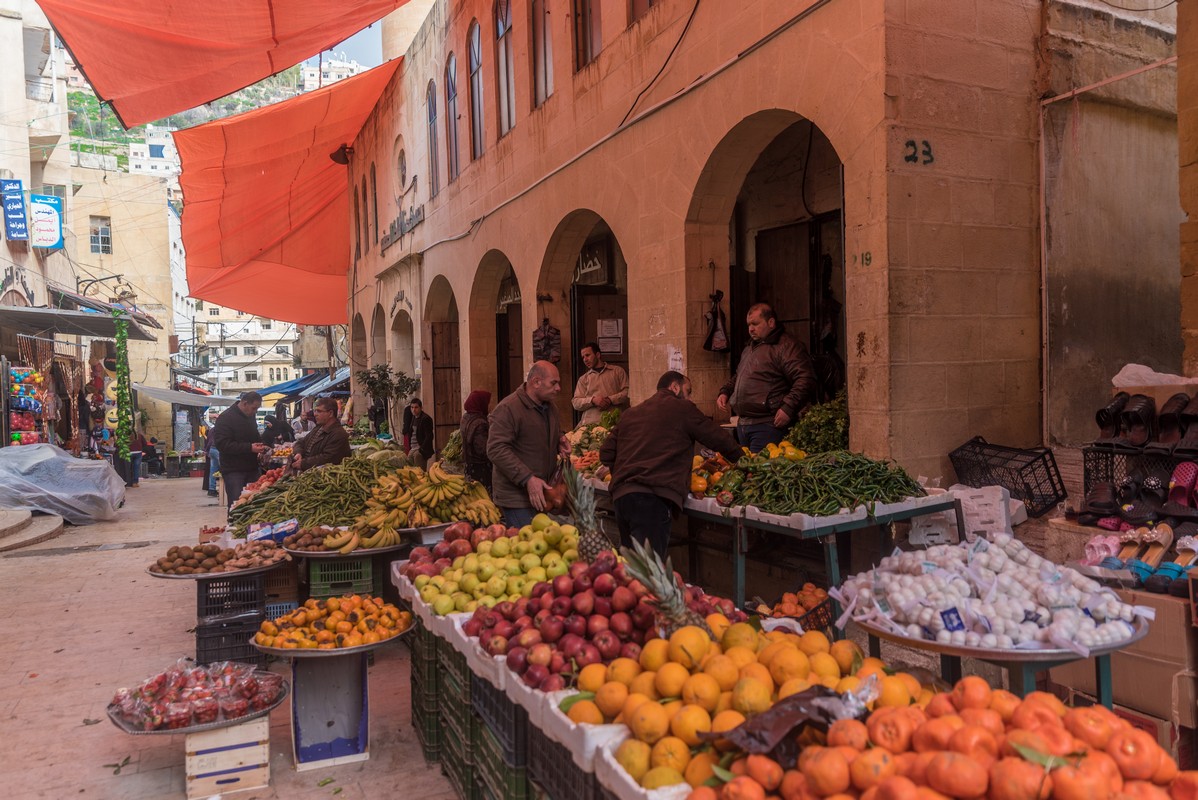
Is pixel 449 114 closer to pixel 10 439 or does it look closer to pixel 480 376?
pixel 480 376

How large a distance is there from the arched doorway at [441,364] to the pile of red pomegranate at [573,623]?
14.6 m

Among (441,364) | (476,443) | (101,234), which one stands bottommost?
(476,443)

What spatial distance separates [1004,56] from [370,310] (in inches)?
815

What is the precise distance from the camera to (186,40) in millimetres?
9648

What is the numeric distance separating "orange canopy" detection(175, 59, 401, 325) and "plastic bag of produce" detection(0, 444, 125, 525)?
19.2 ft

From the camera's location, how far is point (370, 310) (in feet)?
81.6

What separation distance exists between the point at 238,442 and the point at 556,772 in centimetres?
918

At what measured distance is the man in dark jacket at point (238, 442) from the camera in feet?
35.6

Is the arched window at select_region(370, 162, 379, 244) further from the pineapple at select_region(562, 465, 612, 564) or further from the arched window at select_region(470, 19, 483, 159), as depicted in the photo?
the pineapple at select_region(562, 465, 612, 564)

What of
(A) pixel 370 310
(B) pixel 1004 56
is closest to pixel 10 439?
(A) pixel 370 310

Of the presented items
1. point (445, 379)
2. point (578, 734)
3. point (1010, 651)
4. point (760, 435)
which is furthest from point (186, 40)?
point (1010, 651)

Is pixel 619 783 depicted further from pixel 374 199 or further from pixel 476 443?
pixel 374 199

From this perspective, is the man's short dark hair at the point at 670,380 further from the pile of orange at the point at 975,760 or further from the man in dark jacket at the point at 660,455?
the pile of orange at the point at 975,760

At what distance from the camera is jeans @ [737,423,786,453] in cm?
759
